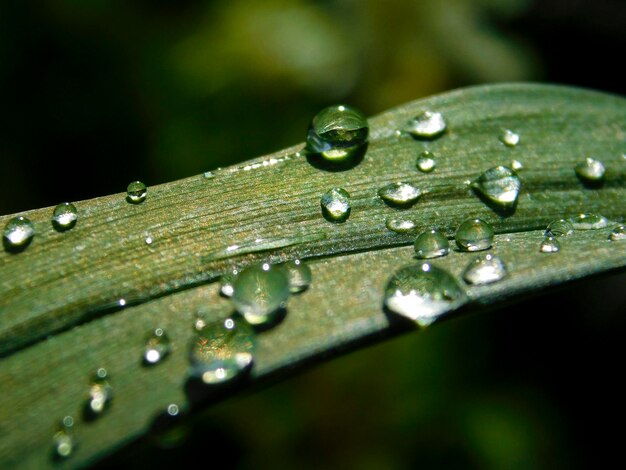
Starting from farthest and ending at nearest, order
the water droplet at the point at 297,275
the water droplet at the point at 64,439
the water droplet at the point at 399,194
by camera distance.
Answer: the water droplet at the point at 399,194 < the water droplet at the point at 297,275 < the water droplet at the point at 64,439

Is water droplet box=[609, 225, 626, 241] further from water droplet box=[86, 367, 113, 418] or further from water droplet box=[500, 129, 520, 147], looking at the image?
water droplet box=[86, 367, 113, 418]

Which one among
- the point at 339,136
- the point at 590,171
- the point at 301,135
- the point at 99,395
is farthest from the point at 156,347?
the point at 301,135

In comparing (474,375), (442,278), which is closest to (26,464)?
(442,278)

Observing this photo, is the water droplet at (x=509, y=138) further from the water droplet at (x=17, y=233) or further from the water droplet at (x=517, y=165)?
the water droplet at (x=17, y=233)

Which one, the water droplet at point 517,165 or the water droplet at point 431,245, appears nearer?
the water droplet at point 431,245

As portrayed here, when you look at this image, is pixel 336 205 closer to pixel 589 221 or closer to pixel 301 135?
pixel 589 221

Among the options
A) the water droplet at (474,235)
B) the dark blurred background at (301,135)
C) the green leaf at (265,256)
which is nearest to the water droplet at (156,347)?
the green leaf at (265,256)

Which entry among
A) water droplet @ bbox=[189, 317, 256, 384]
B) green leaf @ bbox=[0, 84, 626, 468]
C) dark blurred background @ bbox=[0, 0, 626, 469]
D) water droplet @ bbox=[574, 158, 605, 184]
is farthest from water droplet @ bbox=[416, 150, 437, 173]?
dark blurred background @ bbox=[0, 0, 626, 469]
